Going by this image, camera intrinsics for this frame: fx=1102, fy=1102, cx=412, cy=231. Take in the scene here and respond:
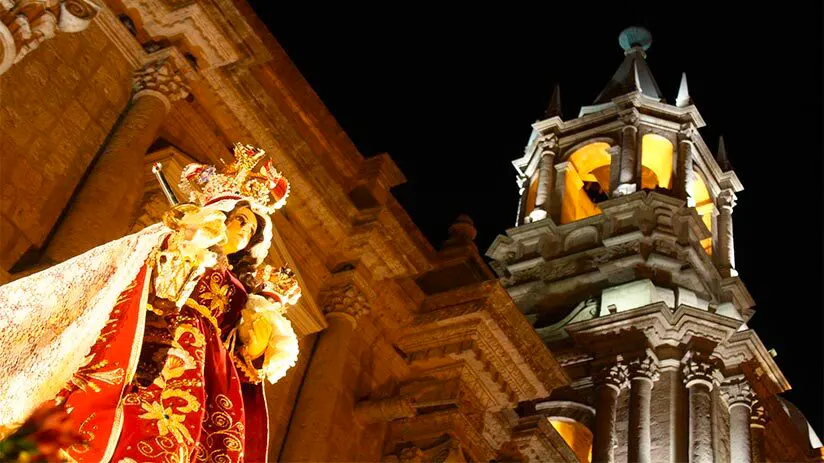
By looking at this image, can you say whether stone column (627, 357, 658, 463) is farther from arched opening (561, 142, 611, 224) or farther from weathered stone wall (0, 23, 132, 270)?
weathered stone wall (0, 23, 132, 270)

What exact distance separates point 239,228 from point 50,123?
3.15m

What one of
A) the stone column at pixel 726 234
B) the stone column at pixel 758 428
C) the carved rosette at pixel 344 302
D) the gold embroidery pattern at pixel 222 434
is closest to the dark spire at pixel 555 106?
the stone column at pixel 726 234

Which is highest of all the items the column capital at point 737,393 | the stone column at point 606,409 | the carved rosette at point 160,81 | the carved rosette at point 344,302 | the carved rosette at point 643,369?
the column capital at point 737,393

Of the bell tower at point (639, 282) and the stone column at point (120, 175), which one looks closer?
the stone column at point (120, 175)

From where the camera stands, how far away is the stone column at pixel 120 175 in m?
8.22

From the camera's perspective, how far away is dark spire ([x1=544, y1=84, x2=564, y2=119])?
3303 centimetres

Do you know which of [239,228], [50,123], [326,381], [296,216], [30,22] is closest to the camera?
[239,228]

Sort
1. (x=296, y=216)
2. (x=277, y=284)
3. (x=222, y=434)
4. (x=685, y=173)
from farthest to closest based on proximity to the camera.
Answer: (x=685, y=173) → (x=296, y=216) → (x=277, y=284) → (x=222, y=434)

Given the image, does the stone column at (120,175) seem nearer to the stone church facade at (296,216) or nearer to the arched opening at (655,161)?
the stone church facade at (296,216)

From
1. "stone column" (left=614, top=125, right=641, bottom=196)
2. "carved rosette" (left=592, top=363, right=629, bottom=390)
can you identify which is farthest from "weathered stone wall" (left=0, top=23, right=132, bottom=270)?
"stone column" (left=614, top=125, right=641, bottom=196)

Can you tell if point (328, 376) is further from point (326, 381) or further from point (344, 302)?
point (344, 302)

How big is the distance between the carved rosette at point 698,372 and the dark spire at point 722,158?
1031 cm

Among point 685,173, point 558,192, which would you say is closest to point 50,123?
point 558,192

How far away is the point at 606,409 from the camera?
24406 millimetres
